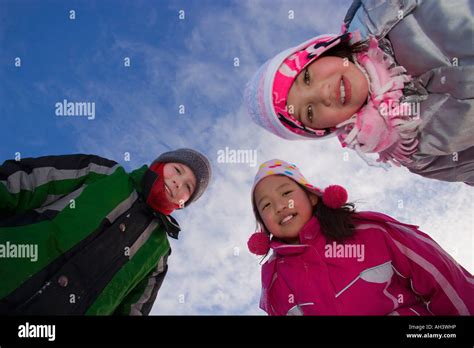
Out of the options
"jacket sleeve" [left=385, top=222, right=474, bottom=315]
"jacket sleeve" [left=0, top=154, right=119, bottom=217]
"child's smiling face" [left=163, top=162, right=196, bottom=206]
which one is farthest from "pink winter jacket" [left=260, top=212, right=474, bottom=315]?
"jacket sleeve" [left=0, top=154, right=119, bottom=217]

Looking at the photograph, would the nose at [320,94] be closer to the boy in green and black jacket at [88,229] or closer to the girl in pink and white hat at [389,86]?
the girl in pink and white hat at [389,86]

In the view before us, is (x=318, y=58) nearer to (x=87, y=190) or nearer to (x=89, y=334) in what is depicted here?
(x=87, y=190)

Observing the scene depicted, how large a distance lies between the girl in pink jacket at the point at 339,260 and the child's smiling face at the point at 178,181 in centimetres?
22

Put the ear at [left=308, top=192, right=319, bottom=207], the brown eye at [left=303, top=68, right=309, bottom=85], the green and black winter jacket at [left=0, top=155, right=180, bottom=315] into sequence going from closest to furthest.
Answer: the green and black winter jacket at [left=0, top=155, right=180, bottom=315], the brown eye at [left=303, top=68, right=309, bottom=85], the ear at [left=308, top=192, right=319, bottom=207]

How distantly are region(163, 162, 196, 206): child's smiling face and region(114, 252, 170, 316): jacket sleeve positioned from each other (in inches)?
8.3

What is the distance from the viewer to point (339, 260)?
3.72ft

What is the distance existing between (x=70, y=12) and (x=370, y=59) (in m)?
1.00

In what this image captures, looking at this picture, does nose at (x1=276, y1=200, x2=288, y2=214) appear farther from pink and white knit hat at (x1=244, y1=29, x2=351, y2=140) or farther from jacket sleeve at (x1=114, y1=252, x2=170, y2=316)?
jacket sleeve at (x1=114, y1=252, x2=170, y2=316)

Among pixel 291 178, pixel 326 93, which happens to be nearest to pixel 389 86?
pixel 326 93

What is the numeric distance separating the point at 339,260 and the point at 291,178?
0.29 m

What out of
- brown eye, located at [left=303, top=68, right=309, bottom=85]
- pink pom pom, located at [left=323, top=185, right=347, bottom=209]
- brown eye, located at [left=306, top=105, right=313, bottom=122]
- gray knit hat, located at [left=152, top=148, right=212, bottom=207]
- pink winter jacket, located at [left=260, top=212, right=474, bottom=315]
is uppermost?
brown eye, located at [left=303, top=68, right=309, bottom=85]

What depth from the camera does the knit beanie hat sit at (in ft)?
3.91

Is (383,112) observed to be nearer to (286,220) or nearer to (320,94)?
(320,94)

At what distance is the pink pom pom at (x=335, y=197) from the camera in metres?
1.19
